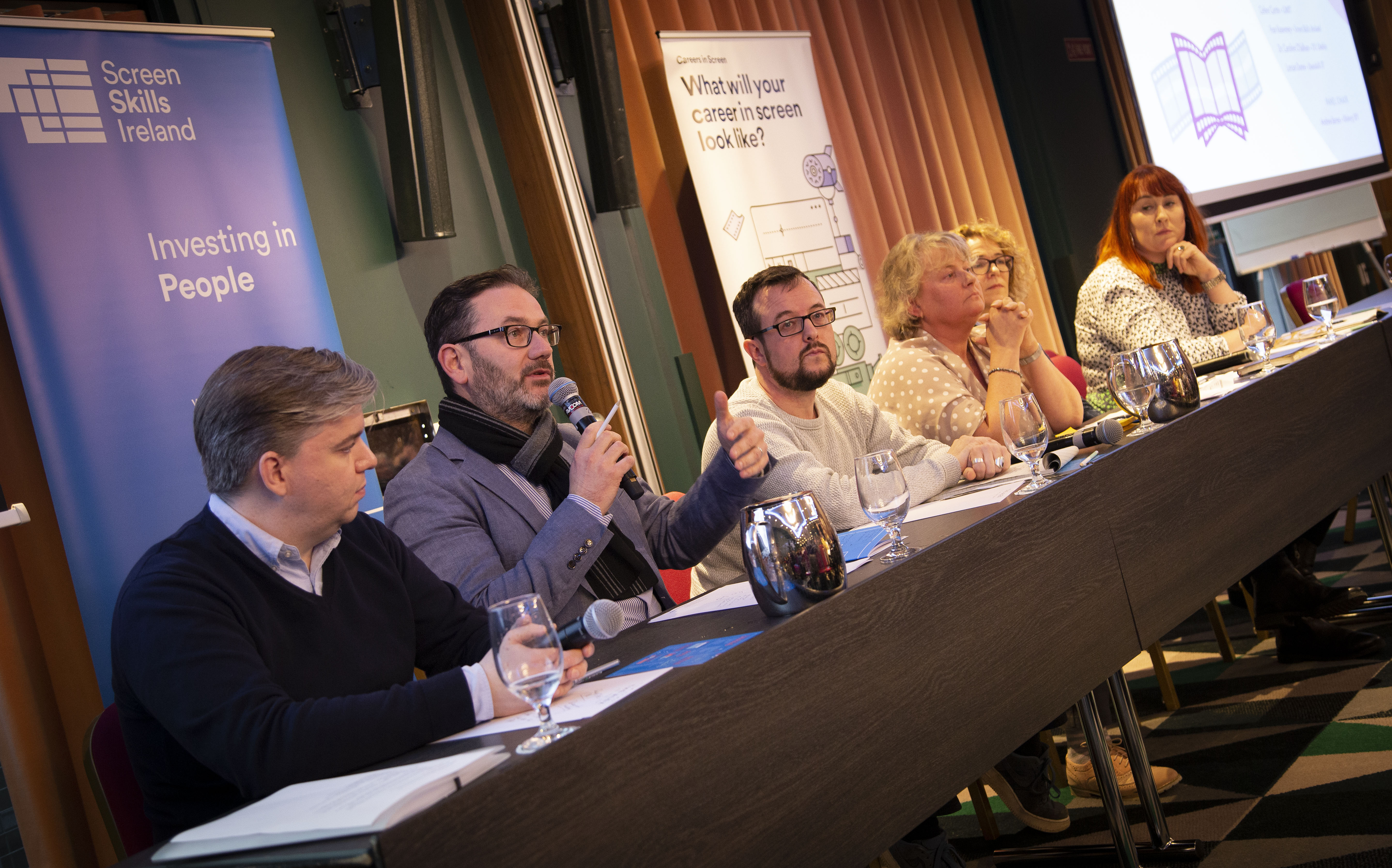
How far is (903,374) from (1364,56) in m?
5.50

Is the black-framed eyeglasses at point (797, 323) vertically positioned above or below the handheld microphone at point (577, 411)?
above

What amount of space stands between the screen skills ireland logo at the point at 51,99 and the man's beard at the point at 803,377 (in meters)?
1.59

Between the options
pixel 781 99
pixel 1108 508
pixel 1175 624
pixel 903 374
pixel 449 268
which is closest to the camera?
pixel 1108 508

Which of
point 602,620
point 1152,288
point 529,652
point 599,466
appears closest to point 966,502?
point 599,466

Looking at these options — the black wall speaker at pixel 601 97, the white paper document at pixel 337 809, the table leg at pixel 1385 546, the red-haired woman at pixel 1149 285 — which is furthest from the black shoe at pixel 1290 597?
the white paper document at pixel 337 809

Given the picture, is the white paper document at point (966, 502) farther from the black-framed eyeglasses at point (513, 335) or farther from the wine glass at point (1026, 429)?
the black-framed eyeglasses at point (513, 335)

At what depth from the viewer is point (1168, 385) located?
201 cm

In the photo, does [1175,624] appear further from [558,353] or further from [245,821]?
[558,353]

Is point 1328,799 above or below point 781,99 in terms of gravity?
below

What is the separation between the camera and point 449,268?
11.1 feet

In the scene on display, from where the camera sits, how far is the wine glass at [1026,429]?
1.66 metres

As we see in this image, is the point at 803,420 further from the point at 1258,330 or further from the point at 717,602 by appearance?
the point at 1258,330

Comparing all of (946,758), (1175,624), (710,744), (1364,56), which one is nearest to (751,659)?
(710,744)

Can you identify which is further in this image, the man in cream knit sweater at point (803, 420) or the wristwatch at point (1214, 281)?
the wristwatch at point (1214, 281)
